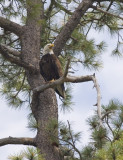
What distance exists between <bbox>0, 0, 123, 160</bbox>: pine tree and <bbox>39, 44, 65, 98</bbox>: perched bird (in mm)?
63

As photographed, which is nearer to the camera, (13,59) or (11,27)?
(13,59)

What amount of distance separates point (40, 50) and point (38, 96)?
1115mm

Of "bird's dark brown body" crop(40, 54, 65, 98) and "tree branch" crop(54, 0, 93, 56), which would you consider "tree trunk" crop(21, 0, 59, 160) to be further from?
"tree branch" crop(54, 0, 93, 56)

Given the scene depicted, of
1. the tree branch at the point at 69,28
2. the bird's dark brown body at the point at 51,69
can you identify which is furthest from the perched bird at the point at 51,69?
the tree branch at the point at 69,28

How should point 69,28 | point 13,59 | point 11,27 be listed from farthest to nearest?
point 11,27
point 69,28
point 13,59

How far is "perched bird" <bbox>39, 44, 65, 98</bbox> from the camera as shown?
13.2ft

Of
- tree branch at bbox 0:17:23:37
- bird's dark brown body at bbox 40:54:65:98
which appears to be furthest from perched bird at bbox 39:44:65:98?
tree branch at bbox 0:17:23:37

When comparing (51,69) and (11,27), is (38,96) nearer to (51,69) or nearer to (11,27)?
(51,69)

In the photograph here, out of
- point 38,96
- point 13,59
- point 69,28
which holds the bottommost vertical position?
point 38,96

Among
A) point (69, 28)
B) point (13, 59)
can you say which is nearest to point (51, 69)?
point (69, 28)

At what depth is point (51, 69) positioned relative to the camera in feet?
13.6

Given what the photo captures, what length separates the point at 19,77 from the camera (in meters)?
5.23

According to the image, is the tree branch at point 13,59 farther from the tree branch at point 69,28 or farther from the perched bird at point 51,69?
the tree branch at point 69,28

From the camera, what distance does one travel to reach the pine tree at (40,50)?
3234 millimetres
